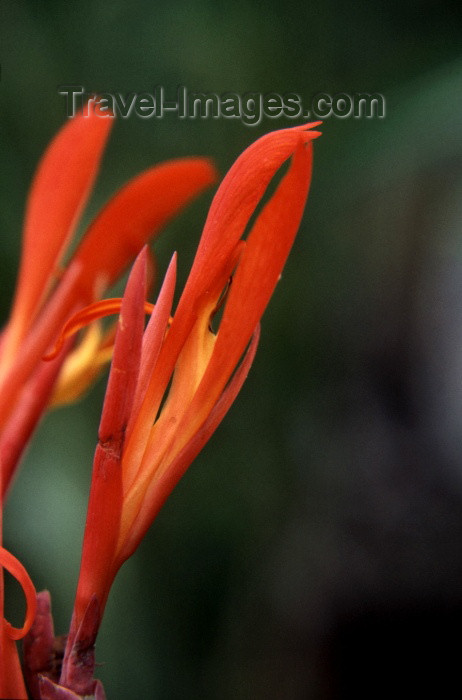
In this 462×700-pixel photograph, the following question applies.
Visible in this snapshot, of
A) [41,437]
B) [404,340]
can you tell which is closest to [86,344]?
[41,437]

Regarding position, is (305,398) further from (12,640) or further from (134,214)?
(12,640)

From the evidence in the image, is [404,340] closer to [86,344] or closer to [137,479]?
[86,344]

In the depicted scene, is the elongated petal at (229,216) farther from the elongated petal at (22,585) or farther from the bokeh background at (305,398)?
the bokeh background at (305,398)

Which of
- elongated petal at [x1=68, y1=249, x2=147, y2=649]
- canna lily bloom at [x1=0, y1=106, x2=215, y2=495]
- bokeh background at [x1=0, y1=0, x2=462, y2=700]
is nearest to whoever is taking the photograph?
elongated petal at [x1=68, y1=249, x2=147, y2=649]

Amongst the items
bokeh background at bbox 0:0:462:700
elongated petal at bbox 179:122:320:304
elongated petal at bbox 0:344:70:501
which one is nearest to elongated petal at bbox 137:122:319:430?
elongated petal at bbox 179:122:320:304

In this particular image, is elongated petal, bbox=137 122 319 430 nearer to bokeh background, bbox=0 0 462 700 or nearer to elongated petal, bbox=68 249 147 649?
elongated petal, bbox=68 249 147 649

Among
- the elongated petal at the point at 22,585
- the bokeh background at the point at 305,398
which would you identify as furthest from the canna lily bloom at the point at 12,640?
the bokeh background at the point at 305,398

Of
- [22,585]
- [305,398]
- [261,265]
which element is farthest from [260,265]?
[305,398]

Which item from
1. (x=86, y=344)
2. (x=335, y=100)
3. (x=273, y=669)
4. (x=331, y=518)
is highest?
(x=335, y=100)
